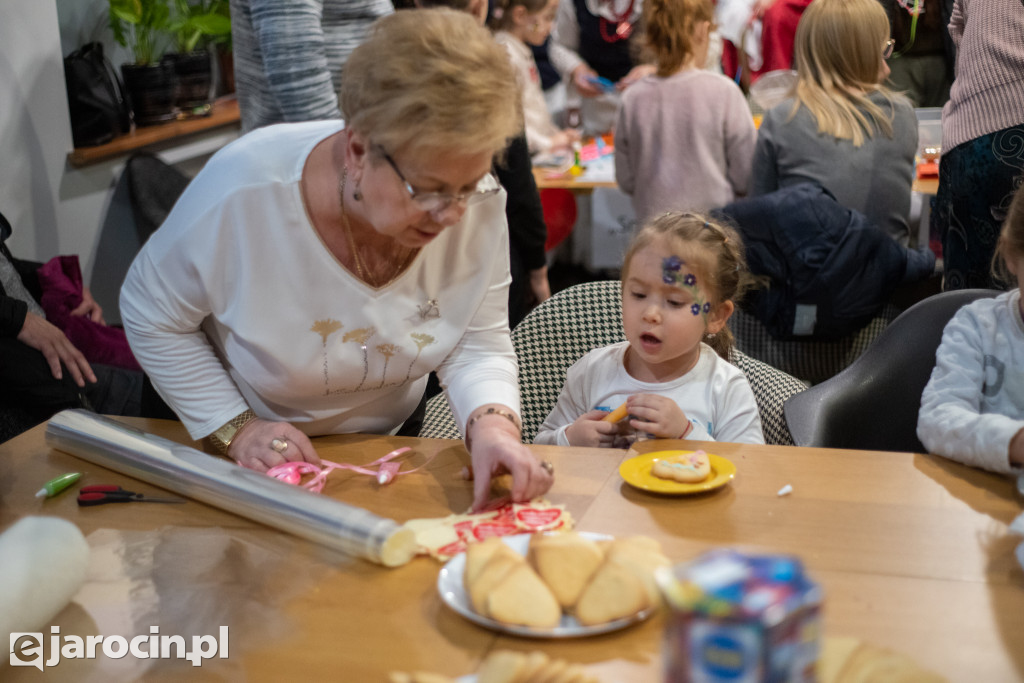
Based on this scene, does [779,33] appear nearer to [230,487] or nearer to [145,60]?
[145,60]

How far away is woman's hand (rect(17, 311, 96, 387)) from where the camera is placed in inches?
92.1

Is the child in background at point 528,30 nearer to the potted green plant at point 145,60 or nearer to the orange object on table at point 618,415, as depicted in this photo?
the potted green plant at point 145,60

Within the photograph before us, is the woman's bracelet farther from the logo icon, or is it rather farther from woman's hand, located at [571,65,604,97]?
woman's hand, located at [571,65,604,97]

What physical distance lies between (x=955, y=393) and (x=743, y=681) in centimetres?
114

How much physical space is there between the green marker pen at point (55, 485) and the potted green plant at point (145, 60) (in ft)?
9.49

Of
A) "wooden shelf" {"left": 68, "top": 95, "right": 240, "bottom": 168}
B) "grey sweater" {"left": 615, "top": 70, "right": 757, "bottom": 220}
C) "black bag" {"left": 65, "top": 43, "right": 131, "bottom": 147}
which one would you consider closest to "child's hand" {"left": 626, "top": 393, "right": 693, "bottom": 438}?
"grey sweater" {"left": 615, "top": 70, "right": 757, "bottom": 220}

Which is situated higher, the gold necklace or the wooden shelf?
the gold necklace

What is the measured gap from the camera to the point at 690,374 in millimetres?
1857

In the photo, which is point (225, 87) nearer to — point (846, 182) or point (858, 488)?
point (846, 182)

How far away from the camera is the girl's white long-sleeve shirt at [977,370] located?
150cm

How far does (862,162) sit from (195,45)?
290cm

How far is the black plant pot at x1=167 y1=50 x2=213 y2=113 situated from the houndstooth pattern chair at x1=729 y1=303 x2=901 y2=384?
266cm

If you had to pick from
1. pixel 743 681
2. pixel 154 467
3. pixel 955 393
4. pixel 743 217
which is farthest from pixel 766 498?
pixel 743 217

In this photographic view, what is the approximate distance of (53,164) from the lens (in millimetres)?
3377
